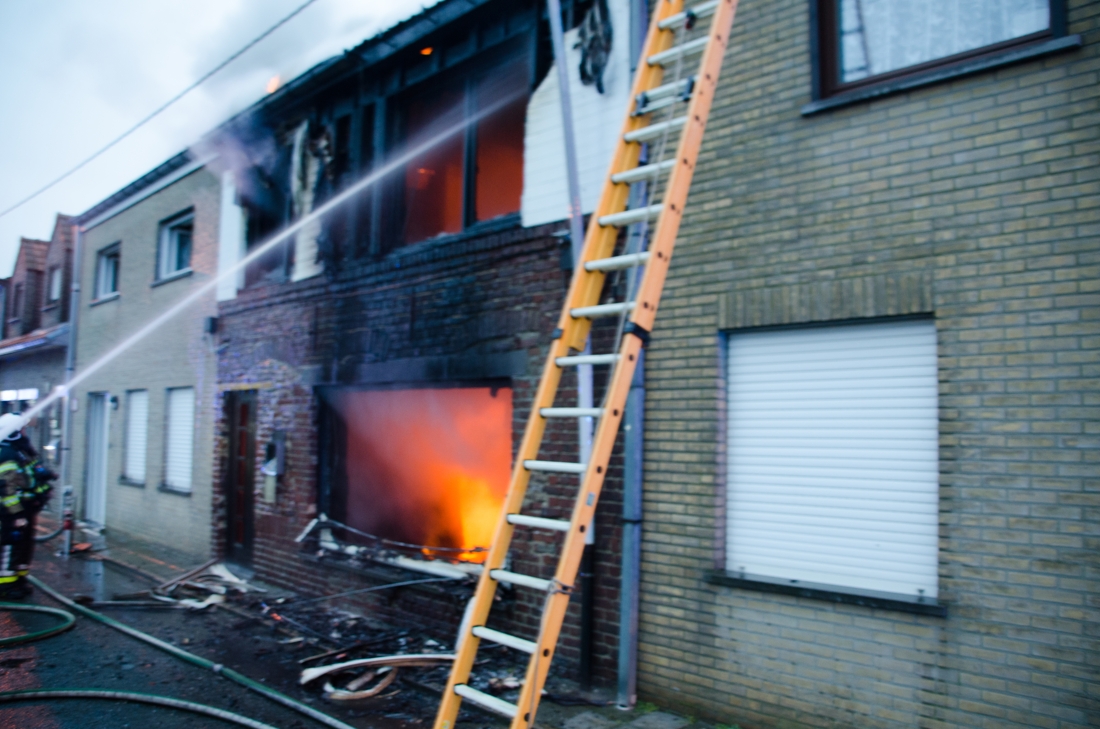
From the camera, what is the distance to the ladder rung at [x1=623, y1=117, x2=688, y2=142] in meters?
3.78

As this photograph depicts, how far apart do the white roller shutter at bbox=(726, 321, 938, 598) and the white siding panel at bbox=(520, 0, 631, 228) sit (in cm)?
191

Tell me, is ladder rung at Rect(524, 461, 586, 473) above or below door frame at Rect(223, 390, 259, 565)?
above

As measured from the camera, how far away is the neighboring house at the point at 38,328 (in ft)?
49.8

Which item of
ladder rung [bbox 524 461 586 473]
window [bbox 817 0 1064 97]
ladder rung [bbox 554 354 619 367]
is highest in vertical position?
window [bbox 817 0 1064 97]

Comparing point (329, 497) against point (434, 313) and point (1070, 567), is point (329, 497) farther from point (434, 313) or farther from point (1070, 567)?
point (1070, 567)

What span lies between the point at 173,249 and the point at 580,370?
33.0ft

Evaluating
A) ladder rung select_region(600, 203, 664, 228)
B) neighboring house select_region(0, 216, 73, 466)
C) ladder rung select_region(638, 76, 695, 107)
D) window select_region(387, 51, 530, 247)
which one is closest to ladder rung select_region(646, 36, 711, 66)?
ladder rung select_region(638, 76, 695, 107)

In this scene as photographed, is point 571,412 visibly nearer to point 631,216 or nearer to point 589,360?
point 589,360

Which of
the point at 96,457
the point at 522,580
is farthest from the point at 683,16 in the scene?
the point at 96,457

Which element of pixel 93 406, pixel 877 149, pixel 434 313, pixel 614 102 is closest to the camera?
pixel 877 149

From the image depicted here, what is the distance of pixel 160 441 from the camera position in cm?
1153

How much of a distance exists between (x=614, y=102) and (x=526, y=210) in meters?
1.19

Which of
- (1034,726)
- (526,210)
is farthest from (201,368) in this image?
(1034,726)

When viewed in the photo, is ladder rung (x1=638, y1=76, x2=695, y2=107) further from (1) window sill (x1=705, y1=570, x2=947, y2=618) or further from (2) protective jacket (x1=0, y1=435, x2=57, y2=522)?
(2) protective jacket (x1=0, y1=435, x2=57, y2=522)
